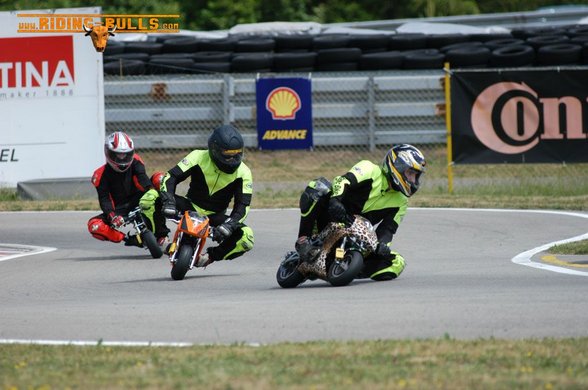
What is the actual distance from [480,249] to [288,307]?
5020 millimetres

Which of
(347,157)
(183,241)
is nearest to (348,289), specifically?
(183,241)

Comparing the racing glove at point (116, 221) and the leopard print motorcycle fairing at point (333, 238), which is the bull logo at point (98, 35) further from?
the leopard print motorcycle fairing at point (333, 238)

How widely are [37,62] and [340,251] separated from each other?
1174cm

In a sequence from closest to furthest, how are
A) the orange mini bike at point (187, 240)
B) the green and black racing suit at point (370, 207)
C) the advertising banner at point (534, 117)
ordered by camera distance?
the green and black racing suit at point (370, 207) < the orange mini bike at point (187, 240) < the advertising banner at point (534, 117)

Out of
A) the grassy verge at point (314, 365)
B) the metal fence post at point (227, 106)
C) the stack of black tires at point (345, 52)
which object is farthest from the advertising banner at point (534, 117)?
the grassy verge at point (314, 365)

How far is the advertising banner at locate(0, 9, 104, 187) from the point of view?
20.2 metres

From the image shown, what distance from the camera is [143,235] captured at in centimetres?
1341

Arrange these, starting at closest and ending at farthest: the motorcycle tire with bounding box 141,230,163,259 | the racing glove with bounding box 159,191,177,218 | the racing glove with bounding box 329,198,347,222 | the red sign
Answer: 1. the racing glove with bounding box 329,198,347,222
2. the racing glove with bounding box 159,191,177,218
3. the motorcycle tire with bounding box 141,230,163,259
4. the red sign

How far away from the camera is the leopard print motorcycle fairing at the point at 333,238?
10.2 m

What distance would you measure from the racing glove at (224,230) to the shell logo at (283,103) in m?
11.0

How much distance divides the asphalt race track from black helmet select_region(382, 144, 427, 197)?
2.95 feet

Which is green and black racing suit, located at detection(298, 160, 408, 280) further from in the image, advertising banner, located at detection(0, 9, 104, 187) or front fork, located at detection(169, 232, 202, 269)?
advertising banner, located at detection(0, 9, 104, 187)

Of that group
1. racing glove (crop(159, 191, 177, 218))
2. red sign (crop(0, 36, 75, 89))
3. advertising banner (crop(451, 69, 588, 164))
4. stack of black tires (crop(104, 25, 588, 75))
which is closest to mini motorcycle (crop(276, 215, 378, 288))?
racing glove (crop(159, 191, 177, 218))

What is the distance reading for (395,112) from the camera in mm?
23094
